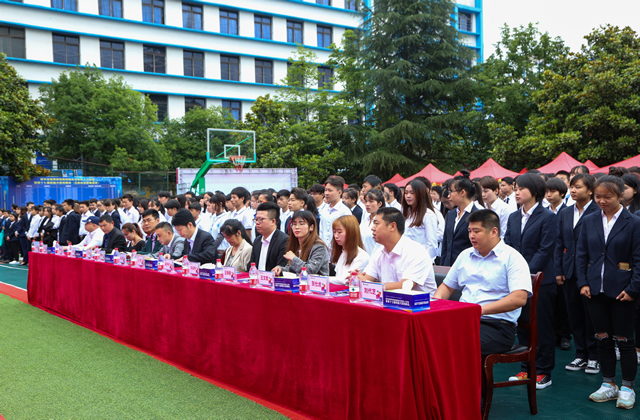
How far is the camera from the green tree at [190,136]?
28.3 metres

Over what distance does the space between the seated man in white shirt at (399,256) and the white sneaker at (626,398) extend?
135cm

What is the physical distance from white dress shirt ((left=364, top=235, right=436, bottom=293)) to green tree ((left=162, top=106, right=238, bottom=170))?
84.5 ft

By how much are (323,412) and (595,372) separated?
7.72 ft

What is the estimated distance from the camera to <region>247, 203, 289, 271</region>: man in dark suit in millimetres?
4461

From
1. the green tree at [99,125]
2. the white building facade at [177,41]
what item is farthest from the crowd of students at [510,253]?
the white building facade at [177,41]

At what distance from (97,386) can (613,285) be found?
12.4ft

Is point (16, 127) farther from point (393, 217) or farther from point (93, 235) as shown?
point (393, 217)

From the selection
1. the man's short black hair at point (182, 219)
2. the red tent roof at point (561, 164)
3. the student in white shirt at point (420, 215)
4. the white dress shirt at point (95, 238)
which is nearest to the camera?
the student in white shirt at point (420, 215)

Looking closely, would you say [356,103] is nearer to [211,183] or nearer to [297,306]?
[211,183]

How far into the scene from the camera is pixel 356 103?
24.5 metres

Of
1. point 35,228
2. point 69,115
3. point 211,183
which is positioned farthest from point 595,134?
point 69,115

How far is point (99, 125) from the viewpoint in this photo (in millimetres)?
24219

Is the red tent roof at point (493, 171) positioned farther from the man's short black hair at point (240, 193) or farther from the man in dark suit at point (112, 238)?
the man in dark suit at point (112, 238)

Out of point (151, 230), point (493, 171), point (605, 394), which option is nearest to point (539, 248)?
point (605, 394)
